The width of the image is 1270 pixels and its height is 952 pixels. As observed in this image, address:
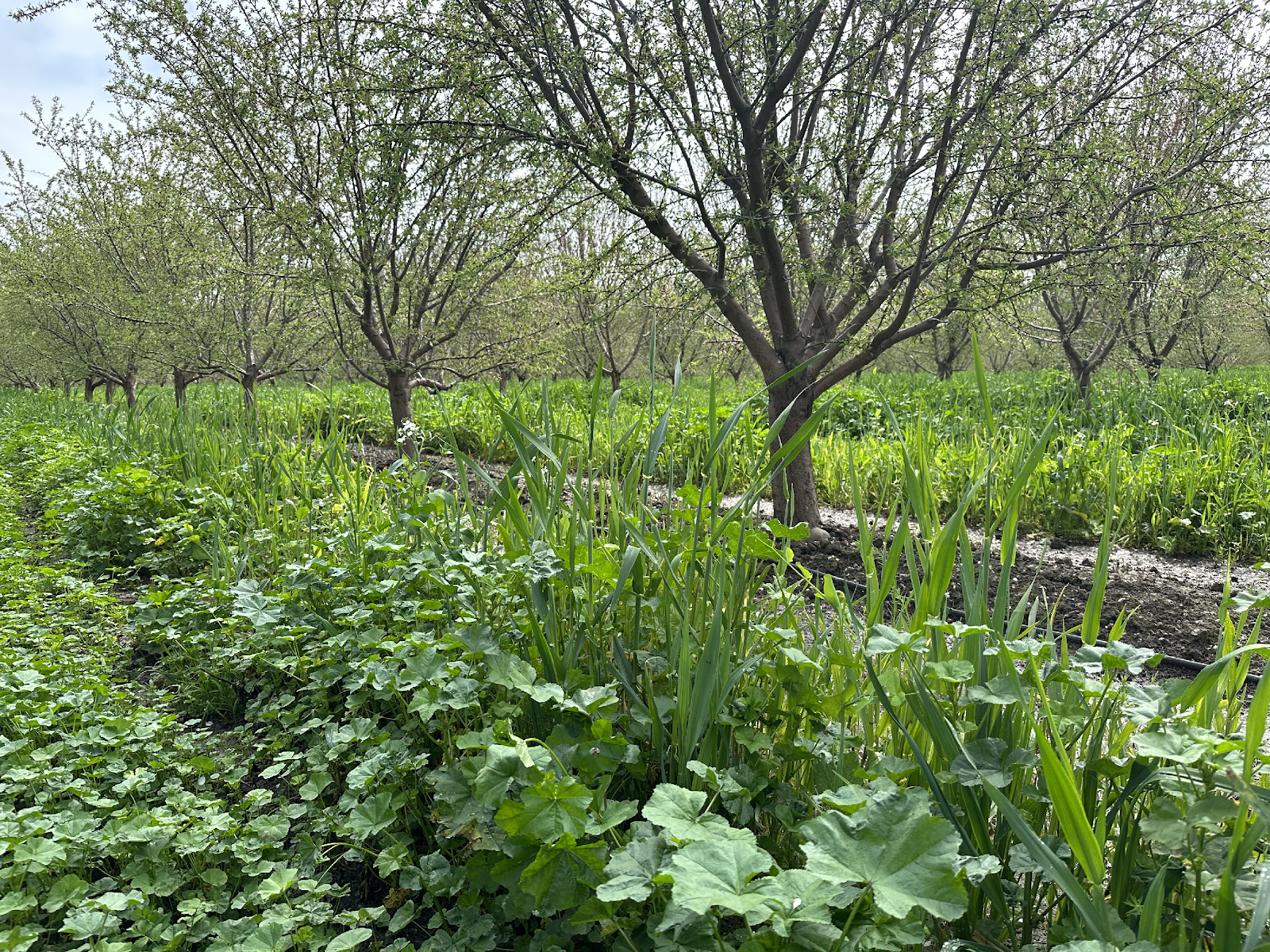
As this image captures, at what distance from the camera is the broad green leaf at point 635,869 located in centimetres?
88

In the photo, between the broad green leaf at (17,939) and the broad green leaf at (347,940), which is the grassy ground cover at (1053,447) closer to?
the broad green leaf at (347,940)

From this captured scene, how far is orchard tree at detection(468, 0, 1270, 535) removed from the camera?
9.86 ft

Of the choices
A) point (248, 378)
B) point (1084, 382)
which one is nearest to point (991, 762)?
point (248, 378)

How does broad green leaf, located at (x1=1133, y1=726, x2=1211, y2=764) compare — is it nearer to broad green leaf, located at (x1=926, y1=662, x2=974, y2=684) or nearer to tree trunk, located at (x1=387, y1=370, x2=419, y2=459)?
broad green leaf, located at (x1=926, y1=662, x2=974, y2=684)

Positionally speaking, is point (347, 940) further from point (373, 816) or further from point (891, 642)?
point (891, 642)

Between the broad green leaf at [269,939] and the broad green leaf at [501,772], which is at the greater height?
the broad green leaf at [501,772]

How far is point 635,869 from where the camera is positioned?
94cm

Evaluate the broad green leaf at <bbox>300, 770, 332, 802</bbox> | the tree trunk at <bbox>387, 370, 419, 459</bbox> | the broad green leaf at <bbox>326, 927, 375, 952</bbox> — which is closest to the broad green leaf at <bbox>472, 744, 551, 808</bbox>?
the broad green leaf at <bbox>326, 927, 375, 952</bbox>

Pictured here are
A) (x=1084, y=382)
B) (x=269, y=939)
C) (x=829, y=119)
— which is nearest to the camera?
(x=269, y=939)

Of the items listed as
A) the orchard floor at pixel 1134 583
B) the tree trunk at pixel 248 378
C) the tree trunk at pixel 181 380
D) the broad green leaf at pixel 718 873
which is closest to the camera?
the broad green leaf at pixel 718 873

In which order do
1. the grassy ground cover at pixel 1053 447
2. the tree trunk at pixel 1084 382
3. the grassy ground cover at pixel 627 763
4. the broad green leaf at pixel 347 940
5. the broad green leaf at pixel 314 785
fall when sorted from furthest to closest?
the tree trunk at pixel 1084 382, the grassy ground cover at pixel 1053 447, the broad green leaf at pixel 314 785, the broad green leaf at pixel 347 940, the grassy ground cover at pixel 627 763

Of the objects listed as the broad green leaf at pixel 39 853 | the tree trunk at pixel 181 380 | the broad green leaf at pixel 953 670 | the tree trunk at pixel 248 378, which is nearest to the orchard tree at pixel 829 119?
the broad green leaf at pixel 953 670

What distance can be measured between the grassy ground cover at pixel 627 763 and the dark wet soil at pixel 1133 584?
1.46 meters

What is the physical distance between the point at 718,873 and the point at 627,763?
0.47 m
